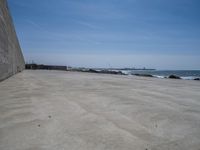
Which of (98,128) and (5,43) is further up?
(5,43)

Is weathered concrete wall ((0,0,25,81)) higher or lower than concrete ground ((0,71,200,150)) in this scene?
higher

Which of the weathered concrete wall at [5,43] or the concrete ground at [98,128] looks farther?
the weathered concrete wall at [5,43]

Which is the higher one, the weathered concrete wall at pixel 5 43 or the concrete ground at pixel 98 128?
the weathered concrete wall at pixel 5 43

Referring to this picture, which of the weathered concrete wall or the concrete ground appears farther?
the weathered concrete wall

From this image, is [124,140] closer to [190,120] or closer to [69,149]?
[69,149]

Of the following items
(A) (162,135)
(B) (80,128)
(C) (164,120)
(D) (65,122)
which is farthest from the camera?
(C) (164,120)

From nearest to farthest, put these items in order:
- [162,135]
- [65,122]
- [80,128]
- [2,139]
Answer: [2,139]
[162,135]
[80,128]
[65,122]

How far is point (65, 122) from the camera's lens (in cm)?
318

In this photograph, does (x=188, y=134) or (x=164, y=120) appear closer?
(x=188, y=134)

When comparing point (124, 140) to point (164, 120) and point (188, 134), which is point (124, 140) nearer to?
point (188, 134)

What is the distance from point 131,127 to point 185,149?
35.9 inches

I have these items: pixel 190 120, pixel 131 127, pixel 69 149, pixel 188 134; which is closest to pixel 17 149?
pixel 69 149

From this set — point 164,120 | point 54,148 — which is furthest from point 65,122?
point 164,120

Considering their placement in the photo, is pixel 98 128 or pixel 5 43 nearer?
pixel 98 128
